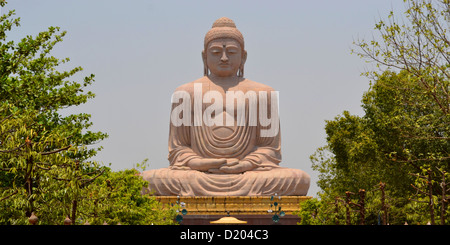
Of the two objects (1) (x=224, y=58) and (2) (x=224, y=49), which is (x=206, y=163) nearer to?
(1) (x=224, y=58)

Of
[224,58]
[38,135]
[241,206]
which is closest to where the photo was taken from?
[38,135]

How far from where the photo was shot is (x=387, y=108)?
2558 centimetres

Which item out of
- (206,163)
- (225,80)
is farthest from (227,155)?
(225,80)

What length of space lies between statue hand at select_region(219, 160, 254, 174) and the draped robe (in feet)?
0.37

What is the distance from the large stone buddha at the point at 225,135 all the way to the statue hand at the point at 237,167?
3 cm

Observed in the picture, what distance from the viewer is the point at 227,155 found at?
2370cm

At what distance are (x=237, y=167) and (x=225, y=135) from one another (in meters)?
1.27

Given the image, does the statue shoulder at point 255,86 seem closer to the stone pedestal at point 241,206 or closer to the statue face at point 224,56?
the statue face at point 224,56

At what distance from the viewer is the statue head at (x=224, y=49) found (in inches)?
949

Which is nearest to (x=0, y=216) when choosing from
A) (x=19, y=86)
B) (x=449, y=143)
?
(x=19, y=86)

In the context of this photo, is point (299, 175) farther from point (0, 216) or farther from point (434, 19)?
point (0, 216)

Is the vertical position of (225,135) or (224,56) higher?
(224,56)

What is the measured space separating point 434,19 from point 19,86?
8.15 m

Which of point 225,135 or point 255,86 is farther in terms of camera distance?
point 255,86
